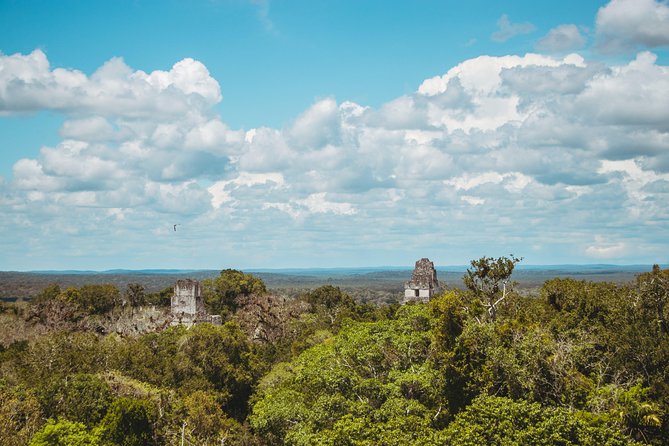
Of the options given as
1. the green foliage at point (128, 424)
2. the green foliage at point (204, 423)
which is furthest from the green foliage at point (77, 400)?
the green foliage at point (204, 423)

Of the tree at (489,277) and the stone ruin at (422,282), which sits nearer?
the tree at (489,277)

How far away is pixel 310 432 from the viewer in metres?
22.4

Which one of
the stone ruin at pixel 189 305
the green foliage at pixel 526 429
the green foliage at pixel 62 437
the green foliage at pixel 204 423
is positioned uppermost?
the stone ruin at pixel 189 305

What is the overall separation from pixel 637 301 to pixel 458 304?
9.57m

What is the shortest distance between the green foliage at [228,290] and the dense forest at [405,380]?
22.8m

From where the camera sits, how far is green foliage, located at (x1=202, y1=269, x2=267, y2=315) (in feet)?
216

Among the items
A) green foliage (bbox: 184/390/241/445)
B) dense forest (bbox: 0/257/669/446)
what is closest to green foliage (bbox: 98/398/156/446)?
dense forest (bbox: 0/257/669/446)

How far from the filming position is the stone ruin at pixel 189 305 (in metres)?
54.8

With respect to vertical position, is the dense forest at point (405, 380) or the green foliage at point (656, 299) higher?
the green foliage at point (656, 299)

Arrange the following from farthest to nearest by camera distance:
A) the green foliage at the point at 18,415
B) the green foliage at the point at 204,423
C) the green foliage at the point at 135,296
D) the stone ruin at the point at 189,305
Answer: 1. the green foliage at the point at 135,296
2. the stone ruin at the point at 189,305
3. the green foliage at the point at 204,423
4. the green foliage at the point at 18,415

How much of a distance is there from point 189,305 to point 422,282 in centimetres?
1866

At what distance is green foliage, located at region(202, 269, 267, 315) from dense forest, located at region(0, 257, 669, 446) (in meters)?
22.8

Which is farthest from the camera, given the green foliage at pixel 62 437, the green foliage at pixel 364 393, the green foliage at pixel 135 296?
the green foliage at pixel 135 296

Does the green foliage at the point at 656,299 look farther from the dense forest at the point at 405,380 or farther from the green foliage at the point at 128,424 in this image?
the green foliage at the point at 128,424
